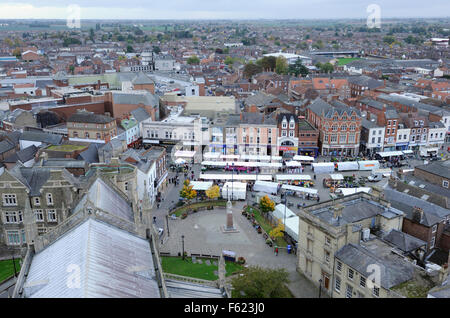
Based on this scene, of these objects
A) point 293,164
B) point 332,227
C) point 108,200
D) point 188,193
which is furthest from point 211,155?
point 332,227

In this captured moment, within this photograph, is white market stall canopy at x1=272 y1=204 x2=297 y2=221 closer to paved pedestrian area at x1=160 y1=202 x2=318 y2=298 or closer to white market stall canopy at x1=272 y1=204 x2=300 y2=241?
white market stall canopy at x1=272 y1=204 x2=300 y2=241

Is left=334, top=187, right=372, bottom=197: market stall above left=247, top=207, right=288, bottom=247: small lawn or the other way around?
above

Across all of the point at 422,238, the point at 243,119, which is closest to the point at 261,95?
the point at 243,119

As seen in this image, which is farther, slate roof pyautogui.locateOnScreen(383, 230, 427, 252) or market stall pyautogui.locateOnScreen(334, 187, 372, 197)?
market stall pyautogui.locateOnScreen(334, 187, 372, 197)

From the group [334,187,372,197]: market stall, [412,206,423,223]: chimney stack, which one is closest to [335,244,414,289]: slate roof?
[412,206,423,223]: chimney stack

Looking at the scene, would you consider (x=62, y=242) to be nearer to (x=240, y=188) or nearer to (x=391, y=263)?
(x=391, y=263)

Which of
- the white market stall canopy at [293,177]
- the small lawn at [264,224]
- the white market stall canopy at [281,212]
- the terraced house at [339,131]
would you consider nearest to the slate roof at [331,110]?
the terraced house at [339,131]
